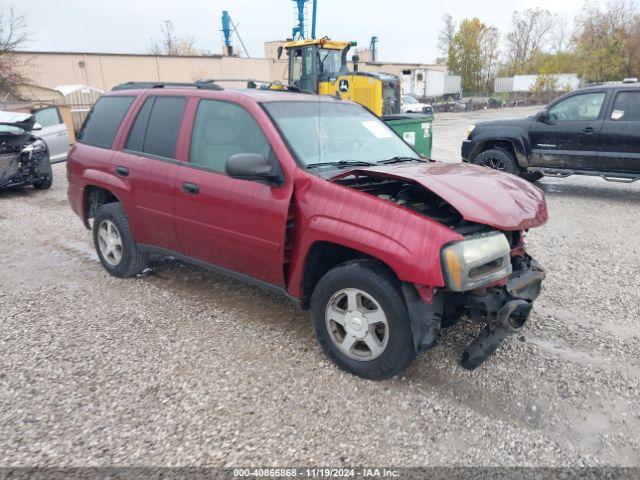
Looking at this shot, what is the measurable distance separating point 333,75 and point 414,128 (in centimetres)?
425

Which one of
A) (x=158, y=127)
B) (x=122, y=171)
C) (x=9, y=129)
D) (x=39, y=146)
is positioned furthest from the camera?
(x=39, y=146)

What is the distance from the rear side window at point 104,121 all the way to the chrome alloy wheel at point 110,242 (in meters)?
0.78

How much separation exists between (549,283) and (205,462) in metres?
3.62

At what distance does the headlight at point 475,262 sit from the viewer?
2.73 meters

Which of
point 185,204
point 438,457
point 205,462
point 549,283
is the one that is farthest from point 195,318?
point 549,283

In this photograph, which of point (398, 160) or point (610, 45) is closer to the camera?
point (398, 160)

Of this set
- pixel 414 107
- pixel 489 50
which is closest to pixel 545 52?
pixel 489 50

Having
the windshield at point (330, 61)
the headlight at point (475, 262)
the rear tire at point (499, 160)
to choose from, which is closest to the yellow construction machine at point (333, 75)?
the windshield at point (330, 61)

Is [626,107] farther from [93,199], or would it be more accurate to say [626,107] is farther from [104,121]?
[93,199]

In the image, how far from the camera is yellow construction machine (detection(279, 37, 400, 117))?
473 inches

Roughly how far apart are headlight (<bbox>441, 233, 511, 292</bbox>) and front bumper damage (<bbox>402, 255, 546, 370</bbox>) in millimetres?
123

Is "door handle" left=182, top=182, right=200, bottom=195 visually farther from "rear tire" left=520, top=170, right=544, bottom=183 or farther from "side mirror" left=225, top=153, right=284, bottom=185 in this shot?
"rear tire" left=520, top=170, right=544, bottom=183

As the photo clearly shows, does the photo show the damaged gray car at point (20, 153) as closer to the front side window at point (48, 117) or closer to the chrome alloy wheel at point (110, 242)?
the front side window at point (48, 117)

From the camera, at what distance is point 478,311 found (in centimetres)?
301
